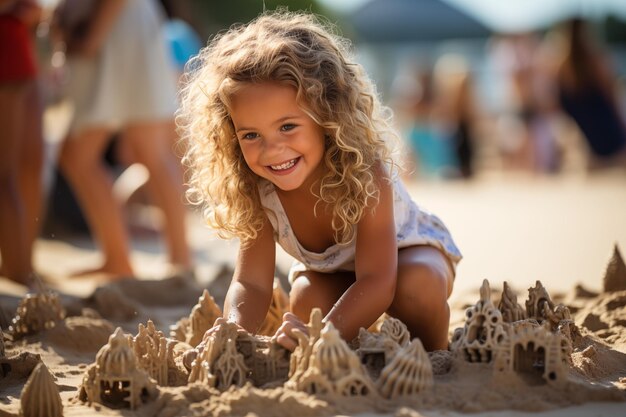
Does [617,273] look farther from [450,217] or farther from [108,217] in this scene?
[450,217]

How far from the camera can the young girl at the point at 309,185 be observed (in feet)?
11.6

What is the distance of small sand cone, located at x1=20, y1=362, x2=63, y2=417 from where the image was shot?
9.79 ft

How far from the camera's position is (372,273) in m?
3.57

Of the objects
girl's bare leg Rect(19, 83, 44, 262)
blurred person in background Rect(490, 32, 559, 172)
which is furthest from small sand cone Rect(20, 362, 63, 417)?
blurred person in background Rect(490, 32, 559, 172)

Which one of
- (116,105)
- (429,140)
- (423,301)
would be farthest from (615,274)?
(429,140)

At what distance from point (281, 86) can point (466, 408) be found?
1.40 m

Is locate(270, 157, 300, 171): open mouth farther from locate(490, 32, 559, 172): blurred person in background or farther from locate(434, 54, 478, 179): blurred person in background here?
locate(434, 54, 478, 179): blurred person in background

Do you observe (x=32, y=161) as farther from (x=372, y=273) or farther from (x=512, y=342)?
(x=512, y=342)

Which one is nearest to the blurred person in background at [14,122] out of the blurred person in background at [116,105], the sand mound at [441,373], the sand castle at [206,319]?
the blurred person in background at [116,105]

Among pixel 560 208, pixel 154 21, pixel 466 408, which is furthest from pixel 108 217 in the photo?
pixel 560 208

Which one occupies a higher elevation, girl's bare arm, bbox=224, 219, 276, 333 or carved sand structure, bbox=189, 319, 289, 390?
girl's bare arm, bbox=224, 219, 276, 333

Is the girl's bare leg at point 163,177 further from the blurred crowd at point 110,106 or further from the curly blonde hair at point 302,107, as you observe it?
the curly blonde hair at point 302,107

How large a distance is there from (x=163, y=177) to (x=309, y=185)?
119 inches

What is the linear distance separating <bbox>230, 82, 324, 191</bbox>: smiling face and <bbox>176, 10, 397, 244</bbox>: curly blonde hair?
4 cm
